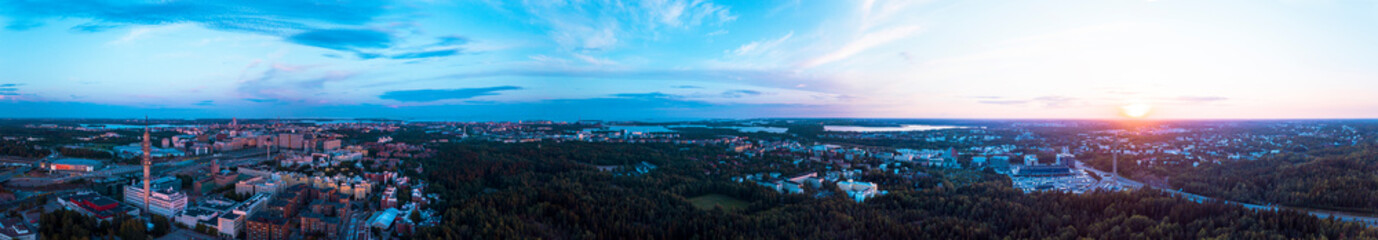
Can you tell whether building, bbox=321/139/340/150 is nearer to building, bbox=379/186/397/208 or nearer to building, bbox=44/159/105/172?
building, bbox=44/159/105/172

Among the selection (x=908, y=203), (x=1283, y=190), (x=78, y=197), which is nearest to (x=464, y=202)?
(x=78, y=197)

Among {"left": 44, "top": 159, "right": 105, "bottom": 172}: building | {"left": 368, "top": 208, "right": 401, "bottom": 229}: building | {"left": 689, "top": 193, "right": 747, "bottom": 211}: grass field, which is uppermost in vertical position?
{"left": 44, "top": 159, "right": 105, "bottom": 172}: building

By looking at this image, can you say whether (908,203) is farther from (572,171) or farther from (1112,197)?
(572,171)

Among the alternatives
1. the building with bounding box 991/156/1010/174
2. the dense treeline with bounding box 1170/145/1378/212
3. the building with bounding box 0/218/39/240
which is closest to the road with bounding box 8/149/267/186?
the building with bounding box 0/218/39/240

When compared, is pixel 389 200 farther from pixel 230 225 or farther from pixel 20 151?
pixel 20 151

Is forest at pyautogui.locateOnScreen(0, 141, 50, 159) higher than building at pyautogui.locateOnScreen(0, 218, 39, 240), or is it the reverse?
forest at pyautogui.locateOnScreen(0, 141, 50, 159)
